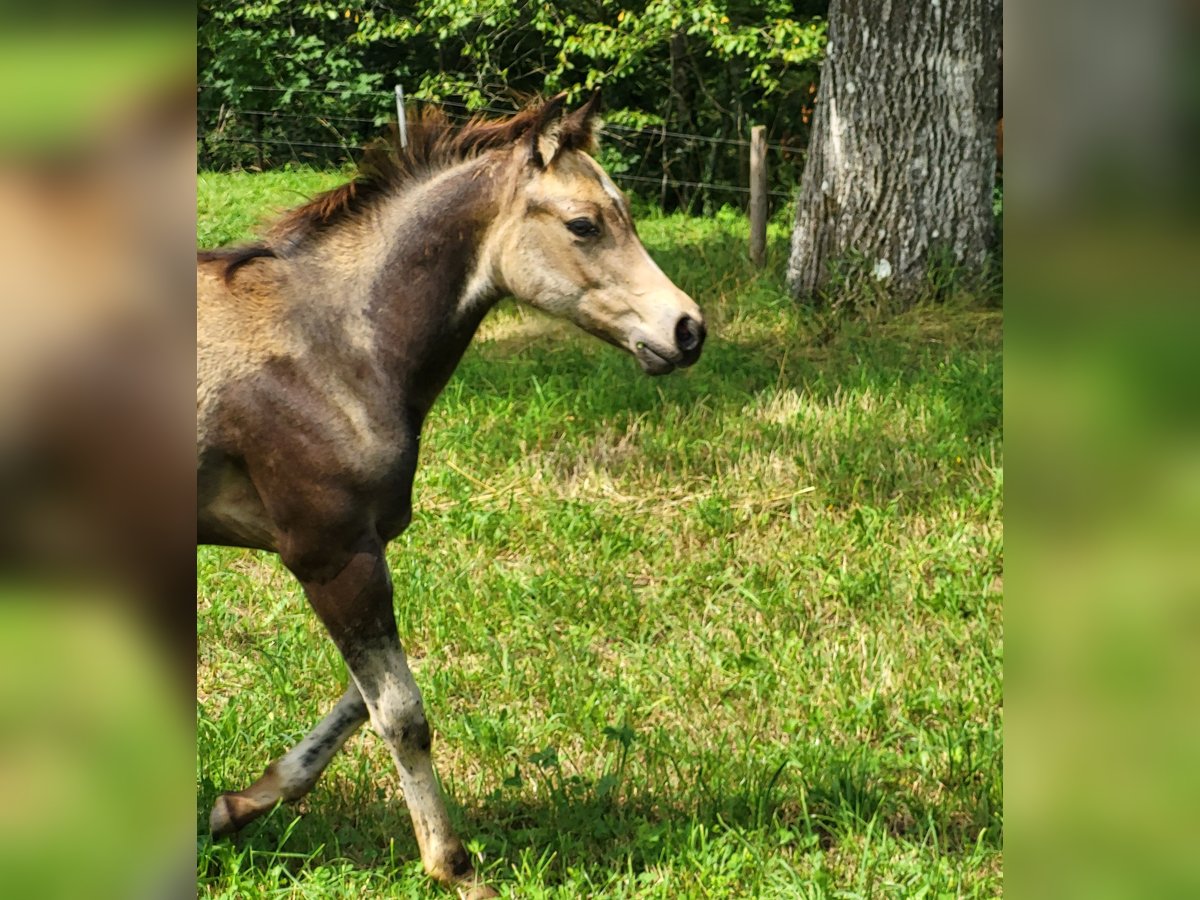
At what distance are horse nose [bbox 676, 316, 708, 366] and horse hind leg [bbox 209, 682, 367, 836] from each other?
4.34ft

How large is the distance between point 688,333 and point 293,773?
5.50 ft

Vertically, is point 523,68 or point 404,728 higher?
point 523,68

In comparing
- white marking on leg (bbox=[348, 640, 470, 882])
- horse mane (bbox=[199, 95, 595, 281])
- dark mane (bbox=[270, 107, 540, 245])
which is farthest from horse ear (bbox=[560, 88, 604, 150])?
Result: white marking on leg (bbox=[348, 640, 470, 882])

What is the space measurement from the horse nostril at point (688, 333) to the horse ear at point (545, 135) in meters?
0.57

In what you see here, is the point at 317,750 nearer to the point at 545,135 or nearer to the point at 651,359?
the point at 651,359

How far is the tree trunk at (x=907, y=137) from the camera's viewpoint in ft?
28.9

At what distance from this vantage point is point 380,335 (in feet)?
11.0

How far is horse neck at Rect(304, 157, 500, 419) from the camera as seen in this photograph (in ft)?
11.1
